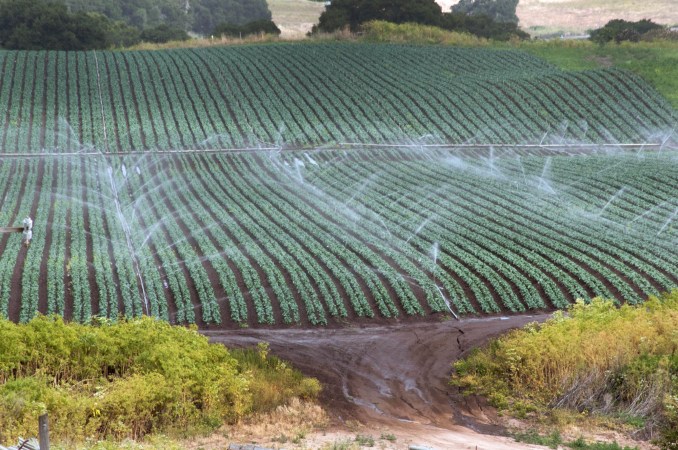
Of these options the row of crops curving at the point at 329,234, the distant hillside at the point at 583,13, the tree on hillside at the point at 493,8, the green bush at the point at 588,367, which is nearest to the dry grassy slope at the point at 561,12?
the distant hillside at the point at 583,13

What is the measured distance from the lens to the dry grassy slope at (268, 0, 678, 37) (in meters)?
77.8

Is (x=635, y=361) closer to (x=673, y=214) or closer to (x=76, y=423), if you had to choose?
(x=76, y=423)

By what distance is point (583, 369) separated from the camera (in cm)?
1655

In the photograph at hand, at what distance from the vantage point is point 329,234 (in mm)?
26094

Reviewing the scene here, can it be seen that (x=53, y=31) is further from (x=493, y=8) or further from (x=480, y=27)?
(x=493, y=8)

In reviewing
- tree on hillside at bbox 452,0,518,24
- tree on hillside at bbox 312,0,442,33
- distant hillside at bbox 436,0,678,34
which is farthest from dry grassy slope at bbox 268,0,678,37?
tree on hillside at bbox 312,0,442,33

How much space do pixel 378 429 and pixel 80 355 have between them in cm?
489

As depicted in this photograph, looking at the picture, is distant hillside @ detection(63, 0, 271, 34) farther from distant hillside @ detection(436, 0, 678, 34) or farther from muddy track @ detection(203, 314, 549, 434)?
muddy track @ detection(203, 314, 549, 434)

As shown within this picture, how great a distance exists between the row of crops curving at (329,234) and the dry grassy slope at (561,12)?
139ft

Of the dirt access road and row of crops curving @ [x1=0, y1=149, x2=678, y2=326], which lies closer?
the dirt access road

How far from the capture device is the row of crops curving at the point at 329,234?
21250mm

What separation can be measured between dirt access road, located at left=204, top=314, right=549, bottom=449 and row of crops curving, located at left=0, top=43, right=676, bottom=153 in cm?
1958

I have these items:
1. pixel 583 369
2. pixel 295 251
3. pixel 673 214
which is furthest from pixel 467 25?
pixel 583 369

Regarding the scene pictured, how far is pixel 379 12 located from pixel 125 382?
47193 millimetres
